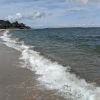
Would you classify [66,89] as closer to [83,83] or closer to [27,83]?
[83,83]

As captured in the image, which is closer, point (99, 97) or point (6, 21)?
point (99, 97)

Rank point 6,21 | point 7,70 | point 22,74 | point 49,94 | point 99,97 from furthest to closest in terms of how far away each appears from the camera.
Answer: point 6,21
point 7,70
point 22,74
point 49,94
point 99,97

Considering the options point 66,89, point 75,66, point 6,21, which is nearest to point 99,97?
point 66,89

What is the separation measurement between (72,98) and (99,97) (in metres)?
0.78

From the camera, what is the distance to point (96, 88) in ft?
30.0

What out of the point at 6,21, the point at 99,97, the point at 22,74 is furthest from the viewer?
the point at 6,21

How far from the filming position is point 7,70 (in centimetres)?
1292

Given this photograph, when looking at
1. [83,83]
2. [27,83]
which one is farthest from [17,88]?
[83,83]

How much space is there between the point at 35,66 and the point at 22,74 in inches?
75.1

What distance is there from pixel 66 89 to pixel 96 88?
0.98m

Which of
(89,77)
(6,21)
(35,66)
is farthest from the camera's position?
(6,21)

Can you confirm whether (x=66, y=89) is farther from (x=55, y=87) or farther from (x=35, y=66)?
(x=35, y=66)

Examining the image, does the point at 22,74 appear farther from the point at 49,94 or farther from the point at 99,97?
the point at 99,97

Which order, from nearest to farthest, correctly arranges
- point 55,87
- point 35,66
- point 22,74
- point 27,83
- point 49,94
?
point 49,94
point 55,87
point 27,83
point 22,74
point 35,66
